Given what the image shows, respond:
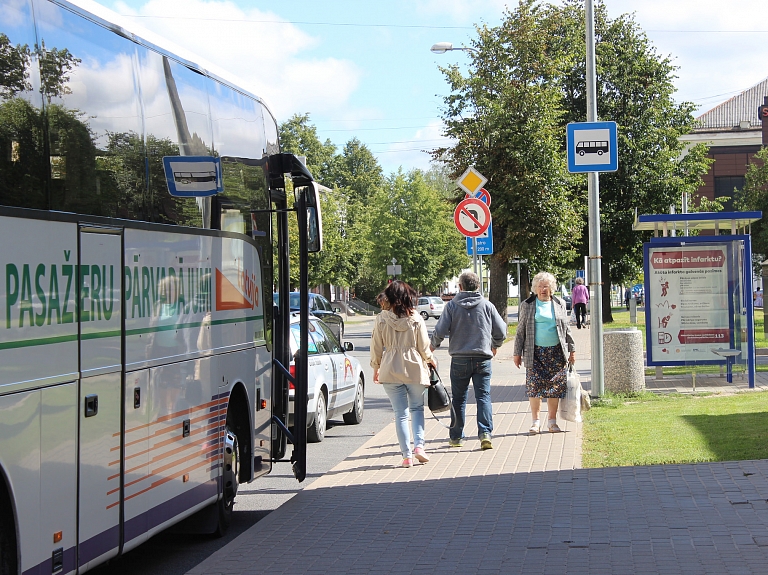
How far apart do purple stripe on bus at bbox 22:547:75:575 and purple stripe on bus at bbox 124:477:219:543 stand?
26.8 inches

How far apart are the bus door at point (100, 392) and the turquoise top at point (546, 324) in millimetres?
6703

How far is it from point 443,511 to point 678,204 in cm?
4137

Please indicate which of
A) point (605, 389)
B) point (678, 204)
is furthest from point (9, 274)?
point (678, 204)

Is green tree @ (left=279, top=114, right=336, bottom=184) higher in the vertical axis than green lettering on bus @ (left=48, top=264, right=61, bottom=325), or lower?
higher

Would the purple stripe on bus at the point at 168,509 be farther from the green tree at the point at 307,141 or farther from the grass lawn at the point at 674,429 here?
the green tree at the point at 307,141

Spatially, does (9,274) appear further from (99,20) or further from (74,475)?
(99,20)

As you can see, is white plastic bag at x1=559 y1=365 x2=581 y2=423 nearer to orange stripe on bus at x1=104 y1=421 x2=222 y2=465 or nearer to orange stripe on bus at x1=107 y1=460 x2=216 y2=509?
orange stripe on bus at x1=104 y1=421 x2=222 y2=465

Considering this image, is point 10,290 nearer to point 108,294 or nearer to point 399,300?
point 108,294

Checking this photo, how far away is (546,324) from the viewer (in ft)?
38.2

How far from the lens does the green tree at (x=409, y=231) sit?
72.9 meters

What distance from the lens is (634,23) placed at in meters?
48.4

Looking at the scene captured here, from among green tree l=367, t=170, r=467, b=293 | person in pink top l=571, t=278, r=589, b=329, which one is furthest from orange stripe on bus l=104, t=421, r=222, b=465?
green tree l=367, t=170, r=467, b=293

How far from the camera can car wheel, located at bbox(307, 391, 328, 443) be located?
1216cm

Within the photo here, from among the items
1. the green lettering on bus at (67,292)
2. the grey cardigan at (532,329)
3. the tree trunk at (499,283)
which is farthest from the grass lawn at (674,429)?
the tree trunk at (499,283)
